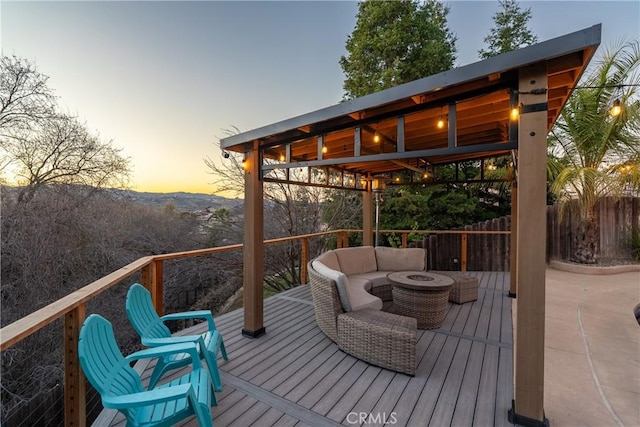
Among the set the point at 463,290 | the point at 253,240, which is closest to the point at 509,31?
the point at 463,290

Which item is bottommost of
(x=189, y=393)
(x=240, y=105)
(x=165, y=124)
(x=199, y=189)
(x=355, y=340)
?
(x=355, y=340)

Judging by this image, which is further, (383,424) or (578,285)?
(578,285)

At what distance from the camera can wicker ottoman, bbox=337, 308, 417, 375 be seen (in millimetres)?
2539

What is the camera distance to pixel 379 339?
2662mm

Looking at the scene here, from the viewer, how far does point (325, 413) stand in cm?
209

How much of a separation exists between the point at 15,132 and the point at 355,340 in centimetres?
941

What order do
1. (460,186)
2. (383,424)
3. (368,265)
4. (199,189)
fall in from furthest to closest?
(199,189), (460,186), (368,265), (383,424)

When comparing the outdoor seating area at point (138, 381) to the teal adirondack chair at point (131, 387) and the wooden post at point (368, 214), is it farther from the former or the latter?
the wooden post at point (368, 214)

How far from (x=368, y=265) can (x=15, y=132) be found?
29.9ft

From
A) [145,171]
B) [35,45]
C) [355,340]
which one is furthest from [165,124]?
[355,340]

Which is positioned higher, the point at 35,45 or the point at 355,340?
the point at 35,45

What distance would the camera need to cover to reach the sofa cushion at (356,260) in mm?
4797

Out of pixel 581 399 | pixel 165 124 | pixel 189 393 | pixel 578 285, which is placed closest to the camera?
pixel 189 393

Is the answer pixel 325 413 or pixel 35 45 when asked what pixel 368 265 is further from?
pixel 35 45
